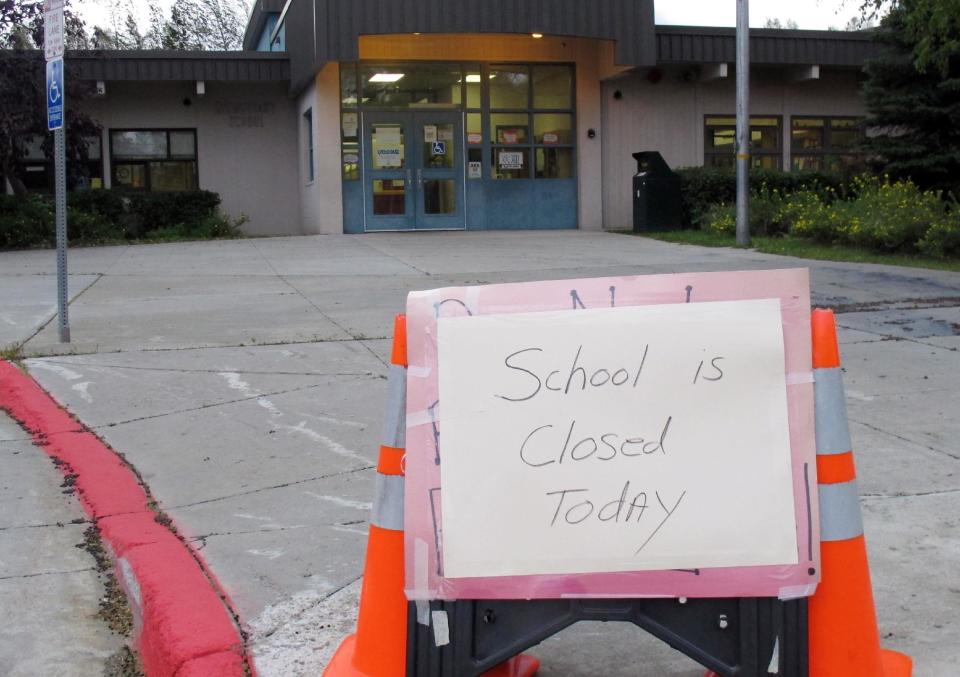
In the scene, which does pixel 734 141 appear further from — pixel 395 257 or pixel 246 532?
pixel 246 532

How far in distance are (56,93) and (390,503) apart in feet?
23.0

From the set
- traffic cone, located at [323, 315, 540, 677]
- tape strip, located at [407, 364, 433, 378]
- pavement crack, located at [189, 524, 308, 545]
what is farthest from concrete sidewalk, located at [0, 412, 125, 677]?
tape strip, located at [407, 364, 433, 378]

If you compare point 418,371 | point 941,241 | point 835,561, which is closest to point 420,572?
point 418,371

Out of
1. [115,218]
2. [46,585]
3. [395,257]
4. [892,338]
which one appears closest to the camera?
[46,585]

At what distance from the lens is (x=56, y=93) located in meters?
8.87

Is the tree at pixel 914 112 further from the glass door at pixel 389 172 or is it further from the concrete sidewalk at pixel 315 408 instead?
the glass door at pixel 389 172

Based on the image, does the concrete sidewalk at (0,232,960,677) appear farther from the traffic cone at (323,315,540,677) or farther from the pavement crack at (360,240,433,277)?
the traffic cone at (323,315,540,677)

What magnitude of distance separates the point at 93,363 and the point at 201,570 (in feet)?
14.8

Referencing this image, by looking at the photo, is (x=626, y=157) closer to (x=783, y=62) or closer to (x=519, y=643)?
(x=783, y=62)

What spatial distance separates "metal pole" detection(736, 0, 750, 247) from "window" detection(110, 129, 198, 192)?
12.6m

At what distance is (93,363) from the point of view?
8305mm

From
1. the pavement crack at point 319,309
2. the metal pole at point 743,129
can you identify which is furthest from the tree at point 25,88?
the metal pole at point 743,129

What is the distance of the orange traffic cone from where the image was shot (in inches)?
113

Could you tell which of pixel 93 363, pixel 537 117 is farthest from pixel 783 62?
pixel 93 363
